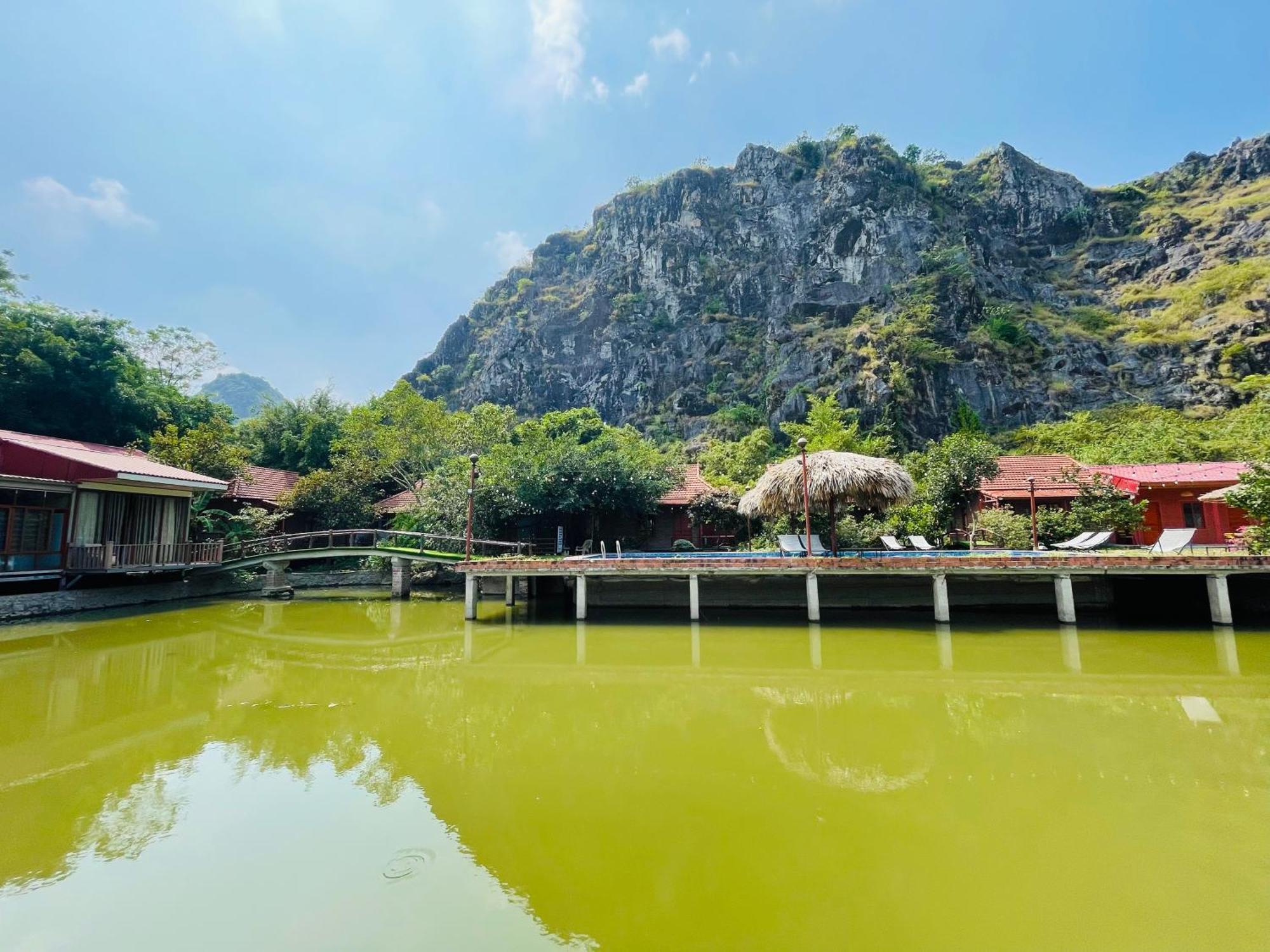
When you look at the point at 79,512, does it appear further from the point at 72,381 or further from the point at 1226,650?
the point at 1226,650

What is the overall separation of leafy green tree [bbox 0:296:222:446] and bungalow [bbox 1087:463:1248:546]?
36.1 meters

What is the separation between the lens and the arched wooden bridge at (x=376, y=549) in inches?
704

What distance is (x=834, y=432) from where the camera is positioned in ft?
94.6

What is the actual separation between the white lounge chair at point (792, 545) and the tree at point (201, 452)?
66.7 ft

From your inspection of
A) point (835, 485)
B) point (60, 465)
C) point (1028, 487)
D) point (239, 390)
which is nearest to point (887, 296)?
point (1028, 487)

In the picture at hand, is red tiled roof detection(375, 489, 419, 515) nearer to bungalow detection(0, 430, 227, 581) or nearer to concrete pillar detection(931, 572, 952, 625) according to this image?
bungalow detection(0, 430, 227, 581)

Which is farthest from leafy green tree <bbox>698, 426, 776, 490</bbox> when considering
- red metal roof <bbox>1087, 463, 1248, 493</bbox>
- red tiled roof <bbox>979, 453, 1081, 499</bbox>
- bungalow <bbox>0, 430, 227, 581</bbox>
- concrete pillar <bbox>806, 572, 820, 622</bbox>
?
bungalow <bbox>0, 430, 227, 581</bbox>

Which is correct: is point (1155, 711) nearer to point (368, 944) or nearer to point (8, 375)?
point (368, 944)

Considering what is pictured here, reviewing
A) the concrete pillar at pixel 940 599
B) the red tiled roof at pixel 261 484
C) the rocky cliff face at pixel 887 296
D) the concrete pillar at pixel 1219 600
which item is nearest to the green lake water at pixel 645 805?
the concrete pillar at pixel 1219 600

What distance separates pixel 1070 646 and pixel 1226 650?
232 centimetres

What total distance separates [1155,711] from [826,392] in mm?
37939

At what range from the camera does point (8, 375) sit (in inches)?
846

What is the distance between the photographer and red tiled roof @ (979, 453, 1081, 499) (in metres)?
20.5

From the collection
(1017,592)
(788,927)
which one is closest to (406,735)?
(788,927)
